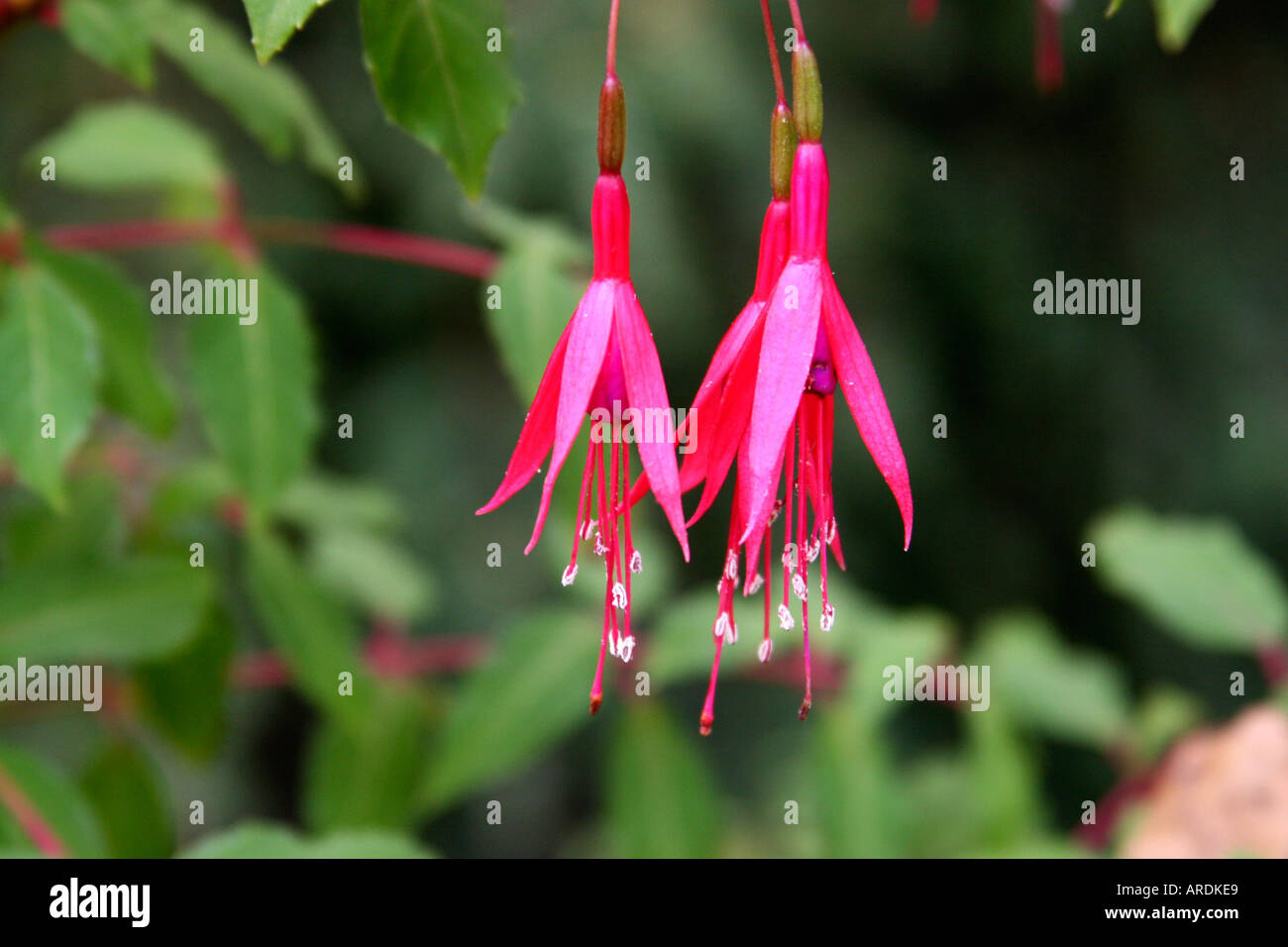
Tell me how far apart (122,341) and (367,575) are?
0.49 meters

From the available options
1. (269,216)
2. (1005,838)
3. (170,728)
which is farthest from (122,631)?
(269,216)

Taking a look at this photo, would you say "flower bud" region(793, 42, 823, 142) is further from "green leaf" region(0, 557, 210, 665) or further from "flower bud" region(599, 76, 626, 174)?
"green leaf" region(0, 557, 210, 665)

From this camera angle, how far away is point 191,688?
3.30ft

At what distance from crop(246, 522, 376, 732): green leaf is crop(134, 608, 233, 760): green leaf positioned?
41mm

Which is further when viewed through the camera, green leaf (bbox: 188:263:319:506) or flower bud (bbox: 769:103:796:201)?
green leaf (bbox: 188:263:319:506)

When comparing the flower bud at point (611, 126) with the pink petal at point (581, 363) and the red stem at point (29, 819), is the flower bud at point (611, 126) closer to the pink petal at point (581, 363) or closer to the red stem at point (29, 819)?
the pink petal at point (581, 363)

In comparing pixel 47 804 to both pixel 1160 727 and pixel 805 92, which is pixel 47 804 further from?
pixel 1160 727

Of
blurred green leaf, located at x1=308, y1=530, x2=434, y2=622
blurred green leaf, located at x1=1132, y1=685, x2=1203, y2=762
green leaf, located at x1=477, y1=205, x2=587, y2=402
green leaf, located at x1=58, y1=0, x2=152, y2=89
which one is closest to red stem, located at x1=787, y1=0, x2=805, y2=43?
green leaf, located at x1=477, y1=205, x2=587, y2=402

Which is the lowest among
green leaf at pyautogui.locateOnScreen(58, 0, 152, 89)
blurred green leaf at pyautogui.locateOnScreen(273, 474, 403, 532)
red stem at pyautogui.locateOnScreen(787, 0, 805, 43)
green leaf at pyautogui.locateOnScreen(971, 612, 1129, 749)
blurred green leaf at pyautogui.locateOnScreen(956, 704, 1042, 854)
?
blurred green leaf at pyautogui.locateOnScreen(956, 704, 1042, 854)

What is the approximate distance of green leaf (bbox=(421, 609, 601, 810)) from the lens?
1050 millimetres

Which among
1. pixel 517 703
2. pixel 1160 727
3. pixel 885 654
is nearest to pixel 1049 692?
pixel 1160 727

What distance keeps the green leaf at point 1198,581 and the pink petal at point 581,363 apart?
873 millimetres
